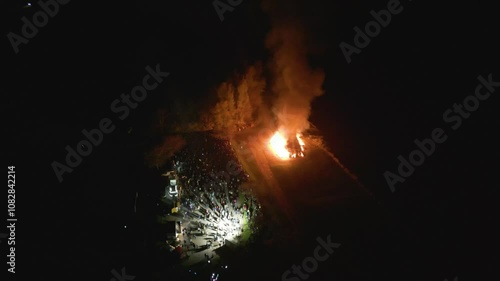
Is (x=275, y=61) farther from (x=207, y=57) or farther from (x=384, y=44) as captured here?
(x=384, y=44)

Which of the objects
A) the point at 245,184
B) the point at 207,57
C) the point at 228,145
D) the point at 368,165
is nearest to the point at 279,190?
the point at 245,184

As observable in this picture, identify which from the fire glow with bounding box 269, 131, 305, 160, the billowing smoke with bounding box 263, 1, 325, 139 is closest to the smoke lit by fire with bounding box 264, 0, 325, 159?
the billowing smoke with bounding box 263, 1, 325, 139

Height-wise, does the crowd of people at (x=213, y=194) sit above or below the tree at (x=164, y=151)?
below

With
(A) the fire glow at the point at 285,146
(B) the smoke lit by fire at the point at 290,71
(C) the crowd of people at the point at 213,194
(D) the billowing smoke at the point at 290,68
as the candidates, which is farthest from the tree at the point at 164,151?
(D) the billowing smoke at the point at 290,68

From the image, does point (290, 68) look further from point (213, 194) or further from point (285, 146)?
point (213, 194)

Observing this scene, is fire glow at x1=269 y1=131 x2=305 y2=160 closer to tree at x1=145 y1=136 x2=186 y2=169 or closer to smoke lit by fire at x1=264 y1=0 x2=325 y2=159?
smoke lit by fire at x1=264 y1=0 x2=325 y2=159

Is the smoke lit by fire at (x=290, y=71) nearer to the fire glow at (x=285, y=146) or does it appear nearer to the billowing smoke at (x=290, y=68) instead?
the billowing smoke at (x=290, y=68)
